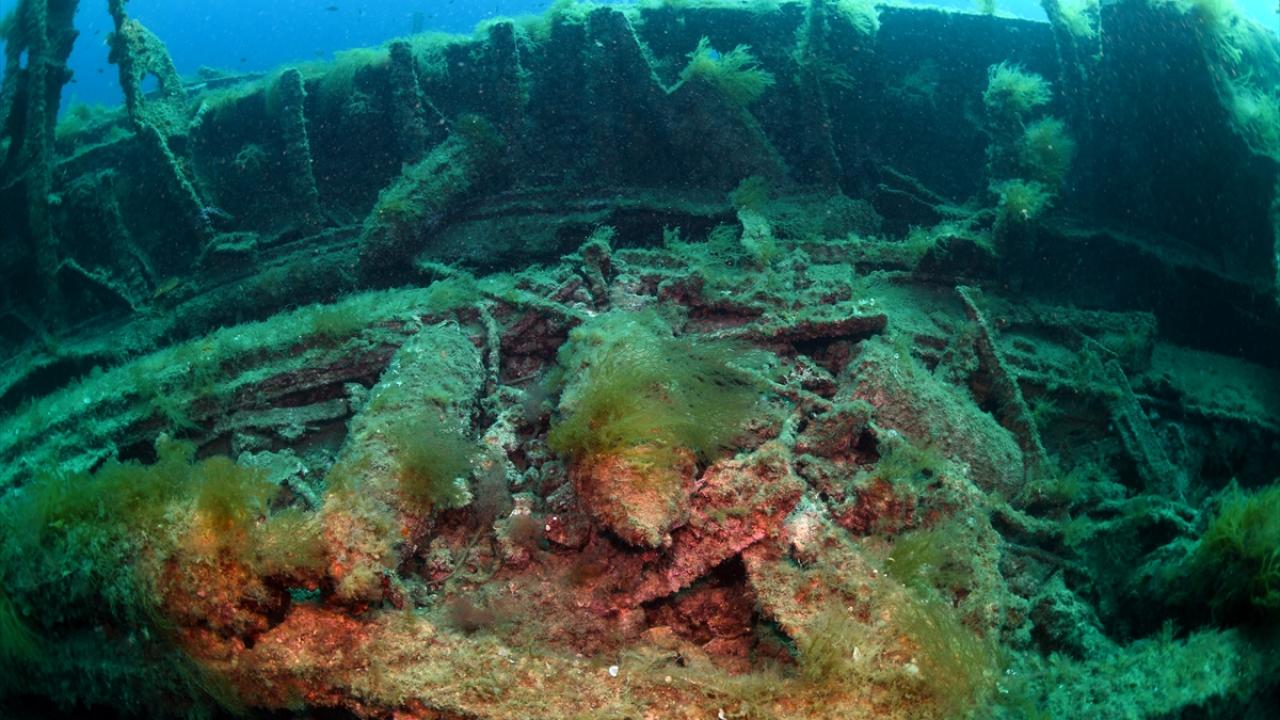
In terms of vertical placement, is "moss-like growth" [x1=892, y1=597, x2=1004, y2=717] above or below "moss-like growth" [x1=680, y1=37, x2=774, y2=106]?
below

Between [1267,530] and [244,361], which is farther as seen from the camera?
[244,361]

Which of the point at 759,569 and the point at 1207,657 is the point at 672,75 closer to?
the point at 759,569

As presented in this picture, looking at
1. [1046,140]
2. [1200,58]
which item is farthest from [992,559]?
[1200,58]

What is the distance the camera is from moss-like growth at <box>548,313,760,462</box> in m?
3.36

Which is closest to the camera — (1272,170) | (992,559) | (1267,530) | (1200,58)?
(1267,530)

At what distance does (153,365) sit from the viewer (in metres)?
5.06

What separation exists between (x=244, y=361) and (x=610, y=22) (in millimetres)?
5504

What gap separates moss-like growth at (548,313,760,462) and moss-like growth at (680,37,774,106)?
13.3 feet

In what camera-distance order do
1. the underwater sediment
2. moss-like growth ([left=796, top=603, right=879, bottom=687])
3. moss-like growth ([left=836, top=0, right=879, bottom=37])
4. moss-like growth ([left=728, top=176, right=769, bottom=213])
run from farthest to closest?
moss-like growth ([left=836, top=0, right=879, bottom=37]) < moss-like growth ([left=728, top=176, right=769, bottom=213]) < the underwater sediment < moss-like growth ([left=796, top=603, right=879, bottom=687])

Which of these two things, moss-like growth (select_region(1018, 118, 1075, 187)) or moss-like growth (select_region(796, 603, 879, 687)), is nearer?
moss-like growth (select_region(796, 603, 879, 687))

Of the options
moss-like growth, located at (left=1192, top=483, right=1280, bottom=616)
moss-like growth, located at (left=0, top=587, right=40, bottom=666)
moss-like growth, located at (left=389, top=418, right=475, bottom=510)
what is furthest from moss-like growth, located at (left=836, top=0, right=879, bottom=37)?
moss-like growth, located at (left=0, top=587, right=40, bottom=666)

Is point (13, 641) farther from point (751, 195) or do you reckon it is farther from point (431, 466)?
point (751, 195)

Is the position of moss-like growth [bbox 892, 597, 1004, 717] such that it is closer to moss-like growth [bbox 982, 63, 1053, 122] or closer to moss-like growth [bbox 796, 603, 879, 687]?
moss-like growth [bbox 796, 603, 879, 687]

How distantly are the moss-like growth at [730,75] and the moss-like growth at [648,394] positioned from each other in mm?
4065
